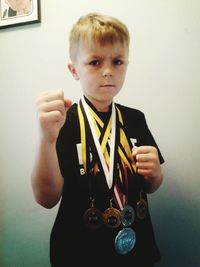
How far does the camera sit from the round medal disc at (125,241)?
0.66 metres

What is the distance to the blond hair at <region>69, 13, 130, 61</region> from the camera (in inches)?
26.6

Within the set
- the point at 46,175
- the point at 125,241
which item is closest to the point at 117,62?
the point at 46,175

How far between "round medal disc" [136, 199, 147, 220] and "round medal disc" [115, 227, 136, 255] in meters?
0.05

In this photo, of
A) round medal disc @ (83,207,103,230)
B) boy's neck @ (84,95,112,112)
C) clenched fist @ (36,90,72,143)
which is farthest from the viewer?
boy's neck @ (84,95,112,112)

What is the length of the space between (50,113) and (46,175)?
16 centimetres

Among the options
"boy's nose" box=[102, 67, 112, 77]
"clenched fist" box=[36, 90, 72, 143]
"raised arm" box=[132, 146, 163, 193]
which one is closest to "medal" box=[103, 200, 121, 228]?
"raised arm" box=[132, 146, 163, 193]

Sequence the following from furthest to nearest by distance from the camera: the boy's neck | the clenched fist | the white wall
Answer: the white wall → the boy's neck → the clenched fist

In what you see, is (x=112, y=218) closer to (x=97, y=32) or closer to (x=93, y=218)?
(x=93, y=218)

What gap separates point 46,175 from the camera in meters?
0.61

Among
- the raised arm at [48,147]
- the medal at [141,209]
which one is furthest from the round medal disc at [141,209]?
the raised arm at [48,147]

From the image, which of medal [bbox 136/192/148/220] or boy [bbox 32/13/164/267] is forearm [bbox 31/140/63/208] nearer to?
boy [bbox 32/13/164/267]

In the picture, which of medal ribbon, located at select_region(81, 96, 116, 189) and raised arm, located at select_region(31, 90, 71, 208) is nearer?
raised arm, located at select_region(31, 90, 71, 208)

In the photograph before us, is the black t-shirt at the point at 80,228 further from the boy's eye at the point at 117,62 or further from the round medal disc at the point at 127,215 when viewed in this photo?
the boy's eye at the point at 117,62

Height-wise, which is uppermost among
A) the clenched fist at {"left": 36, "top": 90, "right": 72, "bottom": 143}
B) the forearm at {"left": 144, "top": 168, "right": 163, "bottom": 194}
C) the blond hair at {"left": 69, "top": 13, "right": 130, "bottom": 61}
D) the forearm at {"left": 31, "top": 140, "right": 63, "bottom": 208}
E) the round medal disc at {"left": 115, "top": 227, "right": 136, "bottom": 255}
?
the blond hair at {"left": 69, "top": 13, "right": 130, "bottom": 61}
